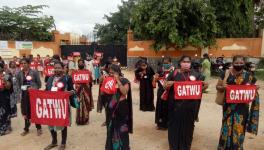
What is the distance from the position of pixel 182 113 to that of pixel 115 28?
2797cm

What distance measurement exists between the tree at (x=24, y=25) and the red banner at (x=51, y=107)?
71.8ft

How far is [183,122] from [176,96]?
1.64ft

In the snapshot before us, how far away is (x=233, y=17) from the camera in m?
Result: 19.8

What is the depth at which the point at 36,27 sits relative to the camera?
27406 mm

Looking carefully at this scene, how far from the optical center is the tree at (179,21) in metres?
17.5

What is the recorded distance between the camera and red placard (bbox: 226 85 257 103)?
17.4ft

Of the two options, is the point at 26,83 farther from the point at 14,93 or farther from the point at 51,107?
the point at 51,107

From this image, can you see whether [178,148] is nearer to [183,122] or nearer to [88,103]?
[183,122]

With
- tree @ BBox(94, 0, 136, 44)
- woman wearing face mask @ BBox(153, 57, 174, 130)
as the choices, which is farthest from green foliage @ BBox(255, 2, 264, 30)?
woman wearing face mask @ BBox(153, 57, 174, 130)

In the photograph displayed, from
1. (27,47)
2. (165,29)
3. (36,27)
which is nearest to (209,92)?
(165,29)

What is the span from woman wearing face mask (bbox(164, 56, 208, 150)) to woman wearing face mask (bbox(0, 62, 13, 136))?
3647 millimetres

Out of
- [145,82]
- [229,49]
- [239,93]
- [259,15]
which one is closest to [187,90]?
[239,93]

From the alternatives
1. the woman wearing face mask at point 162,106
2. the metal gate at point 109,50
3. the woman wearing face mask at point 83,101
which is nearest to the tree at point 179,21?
the metal gate at point 109,50

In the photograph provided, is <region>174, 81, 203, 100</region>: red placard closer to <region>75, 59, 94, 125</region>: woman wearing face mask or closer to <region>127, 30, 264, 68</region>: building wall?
<region>75, 59, 94, 125</region>: woman wearing face mask
